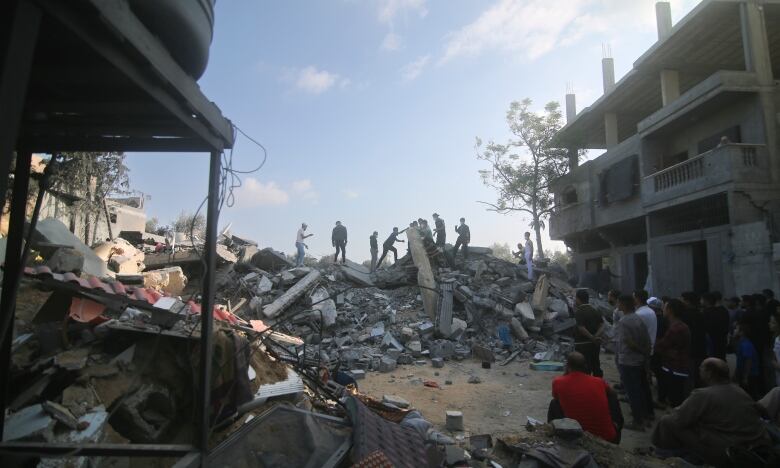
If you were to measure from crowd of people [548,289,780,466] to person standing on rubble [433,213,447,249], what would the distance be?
325 inches

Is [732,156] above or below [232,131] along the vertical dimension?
above

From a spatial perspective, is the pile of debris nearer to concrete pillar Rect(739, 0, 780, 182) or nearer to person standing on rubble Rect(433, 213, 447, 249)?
person standing on rubble Rect(433, 213, 447, 249)

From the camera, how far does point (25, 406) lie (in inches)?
114

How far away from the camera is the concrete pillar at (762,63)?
10.7m

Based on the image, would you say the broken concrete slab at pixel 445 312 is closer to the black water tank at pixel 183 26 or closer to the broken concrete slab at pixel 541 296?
the broken concrete slab at pixel 541 296

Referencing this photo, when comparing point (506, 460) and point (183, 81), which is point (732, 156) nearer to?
point (506, 460)

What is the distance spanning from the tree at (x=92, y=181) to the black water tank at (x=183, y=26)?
15.1 metres

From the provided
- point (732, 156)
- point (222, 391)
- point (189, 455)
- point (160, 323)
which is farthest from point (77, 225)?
point (732, 156)

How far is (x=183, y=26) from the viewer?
1.90 metres

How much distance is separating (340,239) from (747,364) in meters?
12.3

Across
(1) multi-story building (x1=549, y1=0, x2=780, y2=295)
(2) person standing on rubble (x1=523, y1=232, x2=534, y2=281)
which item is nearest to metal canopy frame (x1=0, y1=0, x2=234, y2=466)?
(1) multi-story building (x1=549, y1=0, x2=780, y2=295)

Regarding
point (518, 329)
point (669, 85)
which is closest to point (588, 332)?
point (518, 329)

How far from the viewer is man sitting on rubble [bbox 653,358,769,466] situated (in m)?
3.29

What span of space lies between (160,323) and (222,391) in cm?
106
